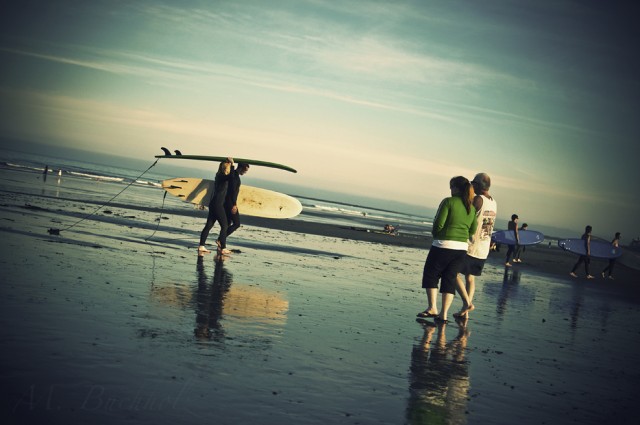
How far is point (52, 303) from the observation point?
6371mm

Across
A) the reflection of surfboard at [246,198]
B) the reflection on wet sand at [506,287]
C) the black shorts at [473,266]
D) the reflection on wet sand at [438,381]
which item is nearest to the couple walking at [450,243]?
the black shorts at [473,266]

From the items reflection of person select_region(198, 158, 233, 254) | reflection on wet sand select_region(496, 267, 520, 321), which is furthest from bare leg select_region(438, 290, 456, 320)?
reflection of person select_region(198, 158, 233, 254)

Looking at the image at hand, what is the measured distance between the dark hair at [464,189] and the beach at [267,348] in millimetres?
1878

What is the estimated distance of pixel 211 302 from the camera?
7793mm

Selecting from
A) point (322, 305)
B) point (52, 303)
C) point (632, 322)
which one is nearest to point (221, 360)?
point (52, 303)

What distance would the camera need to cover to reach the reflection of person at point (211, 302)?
617 centimetres

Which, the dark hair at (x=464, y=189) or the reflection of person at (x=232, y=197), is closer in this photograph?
the dark hair at (x=464, y=189)

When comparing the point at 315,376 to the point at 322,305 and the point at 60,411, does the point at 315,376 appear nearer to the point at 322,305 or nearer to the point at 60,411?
the point at 60,411

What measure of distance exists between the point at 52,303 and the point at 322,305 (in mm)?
3879

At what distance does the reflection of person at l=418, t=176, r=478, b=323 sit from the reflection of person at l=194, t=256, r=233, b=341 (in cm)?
310

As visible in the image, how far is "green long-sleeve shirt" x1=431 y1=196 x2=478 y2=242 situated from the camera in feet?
28.5

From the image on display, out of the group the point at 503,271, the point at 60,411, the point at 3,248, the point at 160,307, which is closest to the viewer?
the point at 60,411

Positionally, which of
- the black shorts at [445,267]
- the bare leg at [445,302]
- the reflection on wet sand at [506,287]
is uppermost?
the black shorts at [445,267]

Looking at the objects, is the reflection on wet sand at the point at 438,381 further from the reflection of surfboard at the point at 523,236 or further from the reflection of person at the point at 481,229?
the reflection of surfboard at the point at 523,236
